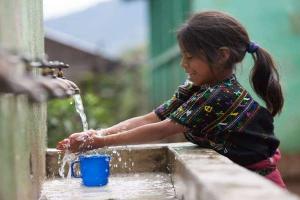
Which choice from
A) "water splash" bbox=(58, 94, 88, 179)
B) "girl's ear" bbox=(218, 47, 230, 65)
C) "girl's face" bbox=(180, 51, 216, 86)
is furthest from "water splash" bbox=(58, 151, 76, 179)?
"girl's ear" bbox=(218, 47, 230, 65)

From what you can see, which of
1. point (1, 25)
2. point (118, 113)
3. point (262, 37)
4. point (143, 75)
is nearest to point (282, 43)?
point (262, 37)

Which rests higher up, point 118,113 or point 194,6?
point 194,6

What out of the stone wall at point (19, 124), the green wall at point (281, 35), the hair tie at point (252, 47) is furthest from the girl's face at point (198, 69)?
the green wall at point (281, 35)

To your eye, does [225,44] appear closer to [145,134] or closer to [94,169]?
[145,134]

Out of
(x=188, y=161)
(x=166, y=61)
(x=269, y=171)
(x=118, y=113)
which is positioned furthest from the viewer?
(x=118, y=113)

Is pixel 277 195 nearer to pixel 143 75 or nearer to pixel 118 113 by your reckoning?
pixel 118 113

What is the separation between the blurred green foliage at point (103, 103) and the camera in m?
8.71

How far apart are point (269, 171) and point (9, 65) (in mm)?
2369

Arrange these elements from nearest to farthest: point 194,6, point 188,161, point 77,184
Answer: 1. point 188,161
2. point 77,184
3. point 194,6

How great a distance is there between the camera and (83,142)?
408 cm

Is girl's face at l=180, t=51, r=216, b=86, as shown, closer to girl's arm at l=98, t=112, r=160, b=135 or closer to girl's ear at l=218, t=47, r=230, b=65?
girl's ear at l=218, t=47, r=230, b=65

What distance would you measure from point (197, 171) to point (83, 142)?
1.23 metres

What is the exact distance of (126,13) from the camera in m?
97.4

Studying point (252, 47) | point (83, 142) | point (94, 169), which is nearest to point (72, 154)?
point (94, 169)
